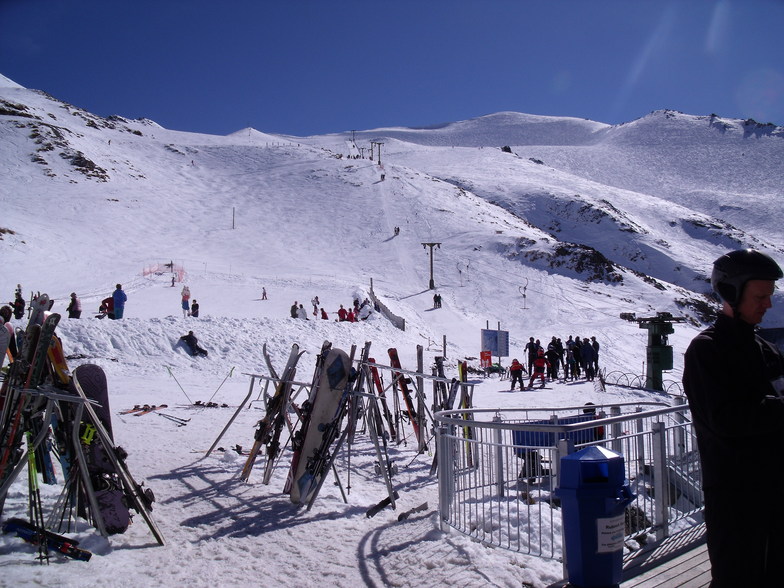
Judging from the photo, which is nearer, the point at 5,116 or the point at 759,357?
the point at 759,357

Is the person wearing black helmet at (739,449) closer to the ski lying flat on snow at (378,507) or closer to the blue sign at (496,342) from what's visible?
the ski lying flat on snow at (378,507)

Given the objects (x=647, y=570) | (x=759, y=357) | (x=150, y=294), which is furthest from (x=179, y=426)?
(x=150, y=294)

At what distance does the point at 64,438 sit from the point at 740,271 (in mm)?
6432

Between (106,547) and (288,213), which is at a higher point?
(288,213)

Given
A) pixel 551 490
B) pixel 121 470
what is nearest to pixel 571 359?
pixel 551 490

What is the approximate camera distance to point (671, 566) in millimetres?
4305

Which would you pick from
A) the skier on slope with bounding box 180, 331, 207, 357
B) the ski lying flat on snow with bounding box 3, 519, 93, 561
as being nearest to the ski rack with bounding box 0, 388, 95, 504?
the ski lying flat on snow with bounding box 3, 519, 93, 561

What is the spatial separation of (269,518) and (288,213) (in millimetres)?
59081

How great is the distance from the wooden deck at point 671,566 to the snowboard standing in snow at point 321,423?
4.13 m

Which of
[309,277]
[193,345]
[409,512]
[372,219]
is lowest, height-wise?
[409,512]

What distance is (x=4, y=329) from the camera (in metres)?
7.23

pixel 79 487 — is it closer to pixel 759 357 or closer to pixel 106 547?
pixel 106 547

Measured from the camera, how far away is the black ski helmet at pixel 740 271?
2.97 metres

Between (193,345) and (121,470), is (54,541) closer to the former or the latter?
(121,470)
